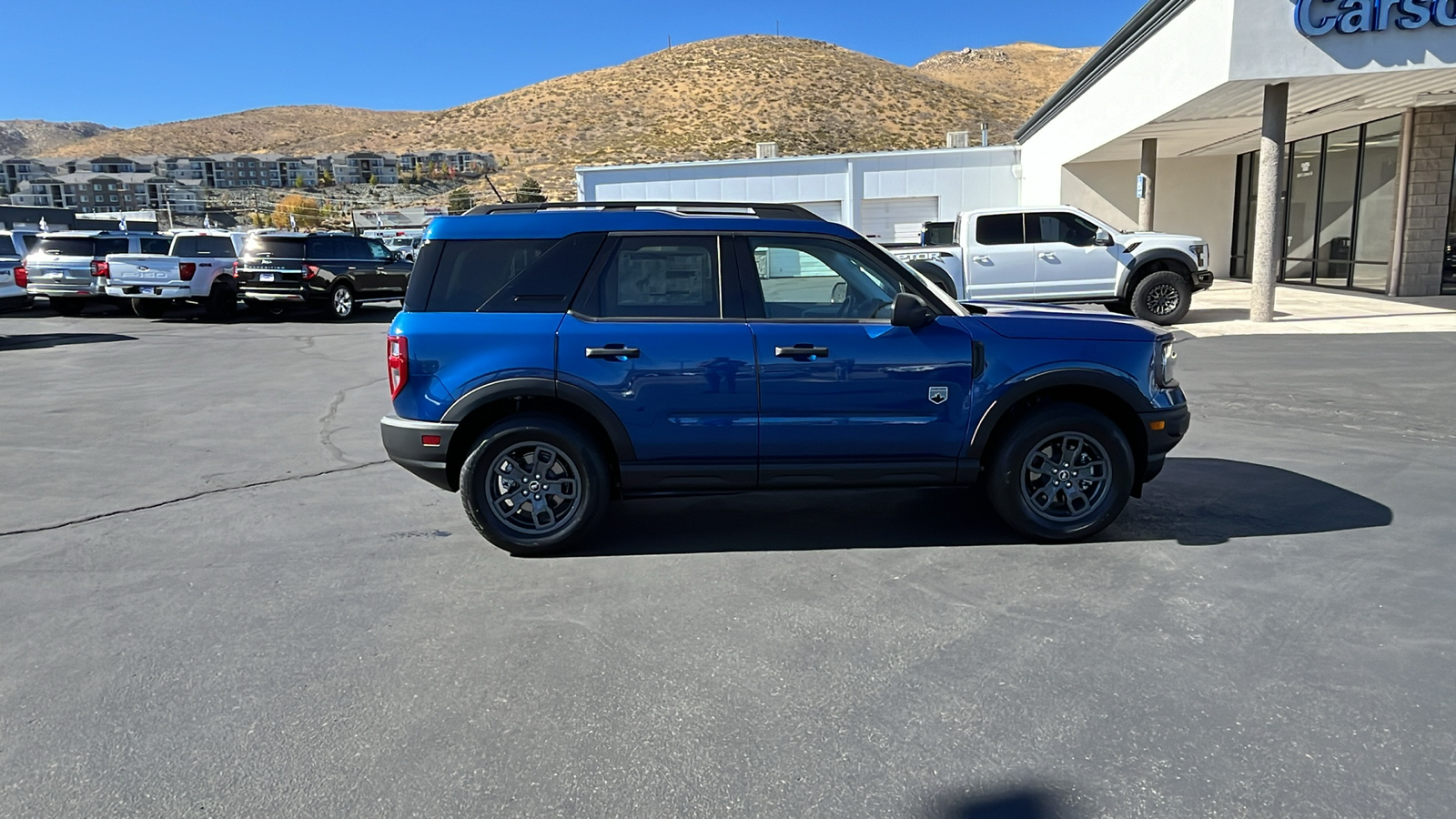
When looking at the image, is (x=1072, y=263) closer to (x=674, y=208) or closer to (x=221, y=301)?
(x=674, y=208)

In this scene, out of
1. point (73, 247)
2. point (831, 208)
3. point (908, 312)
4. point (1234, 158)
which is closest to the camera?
point (908, 312)

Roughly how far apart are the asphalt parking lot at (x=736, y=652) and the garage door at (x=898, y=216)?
21.8 metres

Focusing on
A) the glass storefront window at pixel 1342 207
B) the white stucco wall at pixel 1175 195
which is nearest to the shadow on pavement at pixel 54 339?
the white stucco wall at pixel 1175 195

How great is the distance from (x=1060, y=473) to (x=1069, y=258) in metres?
10.8

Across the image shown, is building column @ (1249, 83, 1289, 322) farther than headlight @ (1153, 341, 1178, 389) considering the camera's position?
Yes

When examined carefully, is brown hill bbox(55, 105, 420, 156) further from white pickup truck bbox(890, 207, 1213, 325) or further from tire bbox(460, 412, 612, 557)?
tire bbox(460, 412, 612, 557)

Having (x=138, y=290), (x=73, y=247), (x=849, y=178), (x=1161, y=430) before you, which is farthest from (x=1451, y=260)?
(x=73, y=247)

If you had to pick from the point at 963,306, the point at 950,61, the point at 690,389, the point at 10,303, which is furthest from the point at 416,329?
the point at 950,61

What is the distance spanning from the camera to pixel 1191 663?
12.0 feet

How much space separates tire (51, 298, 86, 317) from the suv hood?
22084 mm

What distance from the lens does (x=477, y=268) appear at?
4.96 m

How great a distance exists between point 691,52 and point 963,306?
7531 centimetres

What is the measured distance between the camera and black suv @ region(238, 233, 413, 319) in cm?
1905

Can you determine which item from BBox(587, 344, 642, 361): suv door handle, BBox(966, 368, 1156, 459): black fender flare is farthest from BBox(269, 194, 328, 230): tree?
BBox(966, 368, 1156, 459): black fender flare
